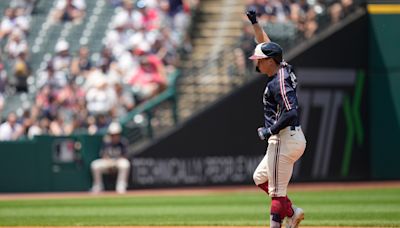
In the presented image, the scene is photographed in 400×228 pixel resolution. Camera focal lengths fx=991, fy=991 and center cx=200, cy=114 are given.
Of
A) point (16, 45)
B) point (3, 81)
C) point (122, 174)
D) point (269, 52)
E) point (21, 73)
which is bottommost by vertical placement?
point (122, 174)

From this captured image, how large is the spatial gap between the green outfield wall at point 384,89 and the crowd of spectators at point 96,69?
448cm

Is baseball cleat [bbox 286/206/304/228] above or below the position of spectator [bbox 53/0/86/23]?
below

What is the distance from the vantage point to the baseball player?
9.97 m

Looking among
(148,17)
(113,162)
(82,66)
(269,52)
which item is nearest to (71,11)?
(148,17)

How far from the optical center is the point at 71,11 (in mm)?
25109

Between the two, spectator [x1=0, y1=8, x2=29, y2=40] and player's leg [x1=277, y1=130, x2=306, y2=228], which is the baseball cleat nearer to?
player's leg [x1=277, y1=130, x2=306, y2=228]

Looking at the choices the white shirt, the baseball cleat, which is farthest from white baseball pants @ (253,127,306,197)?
the white shirt

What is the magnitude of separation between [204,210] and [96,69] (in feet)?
23.6

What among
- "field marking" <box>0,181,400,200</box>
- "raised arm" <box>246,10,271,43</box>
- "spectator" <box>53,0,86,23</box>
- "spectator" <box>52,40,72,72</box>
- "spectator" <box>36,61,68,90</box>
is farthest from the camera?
"spectator" <box>53,0,86,23</box>

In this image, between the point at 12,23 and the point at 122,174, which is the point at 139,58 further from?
the point at 12,23

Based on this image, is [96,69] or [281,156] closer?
[281,156]

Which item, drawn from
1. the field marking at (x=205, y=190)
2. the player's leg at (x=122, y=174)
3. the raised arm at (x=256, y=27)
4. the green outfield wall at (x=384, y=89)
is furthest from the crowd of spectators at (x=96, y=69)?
the raised arm at (x=256, y=27)

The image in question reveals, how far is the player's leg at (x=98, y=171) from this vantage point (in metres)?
20.2

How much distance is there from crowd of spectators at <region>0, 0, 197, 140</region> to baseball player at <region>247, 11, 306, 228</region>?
11105 mm
